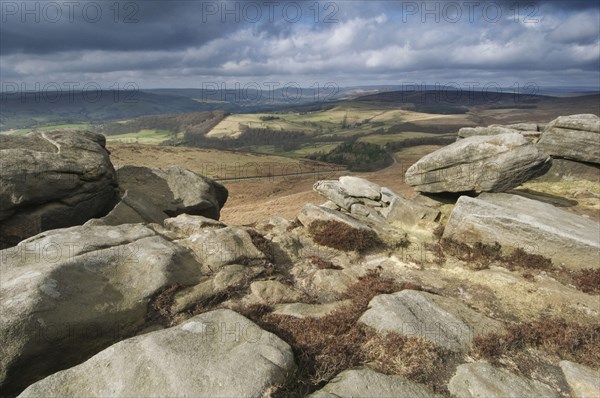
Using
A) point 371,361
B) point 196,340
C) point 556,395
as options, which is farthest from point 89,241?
point 556,395

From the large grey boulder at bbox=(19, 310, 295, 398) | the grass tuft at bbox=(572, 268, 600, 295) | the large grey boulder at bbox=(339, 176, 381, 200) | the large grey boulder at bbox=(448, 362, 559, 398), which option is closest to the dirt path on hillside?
the large grey boulder at bbox=(339, 176, 381, 200)

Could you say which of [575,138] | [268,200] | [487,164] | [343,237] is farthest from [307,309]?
[268,200]

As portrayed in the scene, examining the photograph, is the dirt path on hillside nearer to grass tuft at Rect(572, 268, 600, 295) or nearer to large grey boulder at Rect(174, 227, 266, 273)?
large grey boulder at Rect(174, 227, 266, 273)

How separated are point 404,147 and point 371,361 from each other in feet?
471

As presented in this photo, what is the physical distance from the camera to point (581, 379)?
948 cm

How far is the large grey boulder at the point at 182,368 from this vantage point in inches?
288

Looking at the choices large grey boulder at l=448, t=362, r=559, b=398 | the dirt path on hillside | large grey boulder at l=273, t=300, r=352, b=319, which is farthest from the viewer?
the dirt path on hillside

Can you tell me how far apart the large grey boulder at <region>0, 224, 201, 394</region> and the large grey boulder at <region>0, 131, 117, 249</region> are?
498 cm

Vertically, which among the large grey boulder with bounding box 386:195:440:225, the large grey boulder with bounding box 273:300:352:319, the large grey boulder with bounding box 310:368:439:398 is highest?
the large grey boulder with bounding box 386:195:440:225

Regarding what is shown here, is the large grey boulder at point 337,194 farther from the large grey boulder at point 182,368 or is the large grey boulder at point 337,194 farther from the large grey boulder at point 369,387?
the large grey boulder at point 182,368

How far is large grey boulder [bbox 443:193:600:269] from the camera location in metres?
16.4

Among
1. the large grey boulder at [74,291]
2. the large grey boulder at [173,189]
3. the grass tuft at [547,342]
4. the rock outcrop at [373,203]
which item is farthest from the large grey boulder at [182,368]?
the large grey boulder at [173,189]

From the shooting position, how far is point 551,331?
37.8 feet

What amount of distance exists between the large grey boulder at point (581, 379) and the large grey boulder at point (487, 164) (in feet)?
46.5
